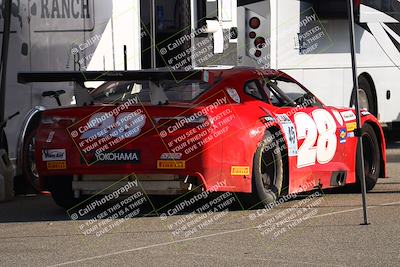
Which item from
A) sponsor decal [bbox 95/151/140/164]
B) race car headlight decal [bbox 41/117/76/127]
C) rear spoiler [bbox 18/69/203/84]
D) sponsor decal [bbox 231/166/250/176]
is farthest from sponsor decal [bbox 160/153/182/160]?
race car headlight decal [bbox 41/117/76/127]

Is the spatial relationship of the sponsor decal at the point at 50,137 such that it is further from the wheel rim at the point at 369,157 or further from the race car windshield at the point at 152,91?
the wheel rim at the point at 369,157

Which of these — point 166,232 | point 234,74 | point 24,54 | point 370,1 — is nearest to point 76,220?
point 166,232

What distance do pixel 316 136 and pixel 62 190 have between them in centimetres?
277

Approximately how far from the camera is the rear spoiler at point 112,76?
8.92m

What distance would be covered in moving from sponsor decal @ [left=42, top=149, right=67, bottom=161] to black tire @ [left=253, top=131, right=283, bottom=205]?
189cm

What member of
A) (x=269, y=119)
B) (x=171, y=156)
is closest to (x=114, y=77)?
(x=171, y=156)

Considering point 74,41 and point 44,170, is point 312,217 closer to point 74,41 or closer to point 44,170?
point 44,170

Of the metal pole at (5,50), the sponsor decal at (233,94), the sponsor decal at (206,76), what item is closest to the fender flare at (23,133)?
the metal pole at (5,50)

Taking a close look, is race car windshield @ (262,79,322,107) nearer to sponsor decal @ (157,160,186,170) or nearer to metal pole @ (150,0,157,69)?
sponsor decal @ (157,160,186,170)

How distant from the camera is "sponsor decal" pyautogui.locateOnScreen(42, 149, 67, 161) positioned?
915 centimetres

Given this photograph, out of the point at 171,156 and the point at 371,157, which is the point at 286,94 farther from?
the point at 171,156

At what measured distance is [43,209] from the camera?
1016 centimetres

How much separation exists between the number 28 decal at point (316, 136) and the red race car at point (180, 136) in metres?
0.01

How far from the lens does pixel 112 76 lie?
30.0 feet
